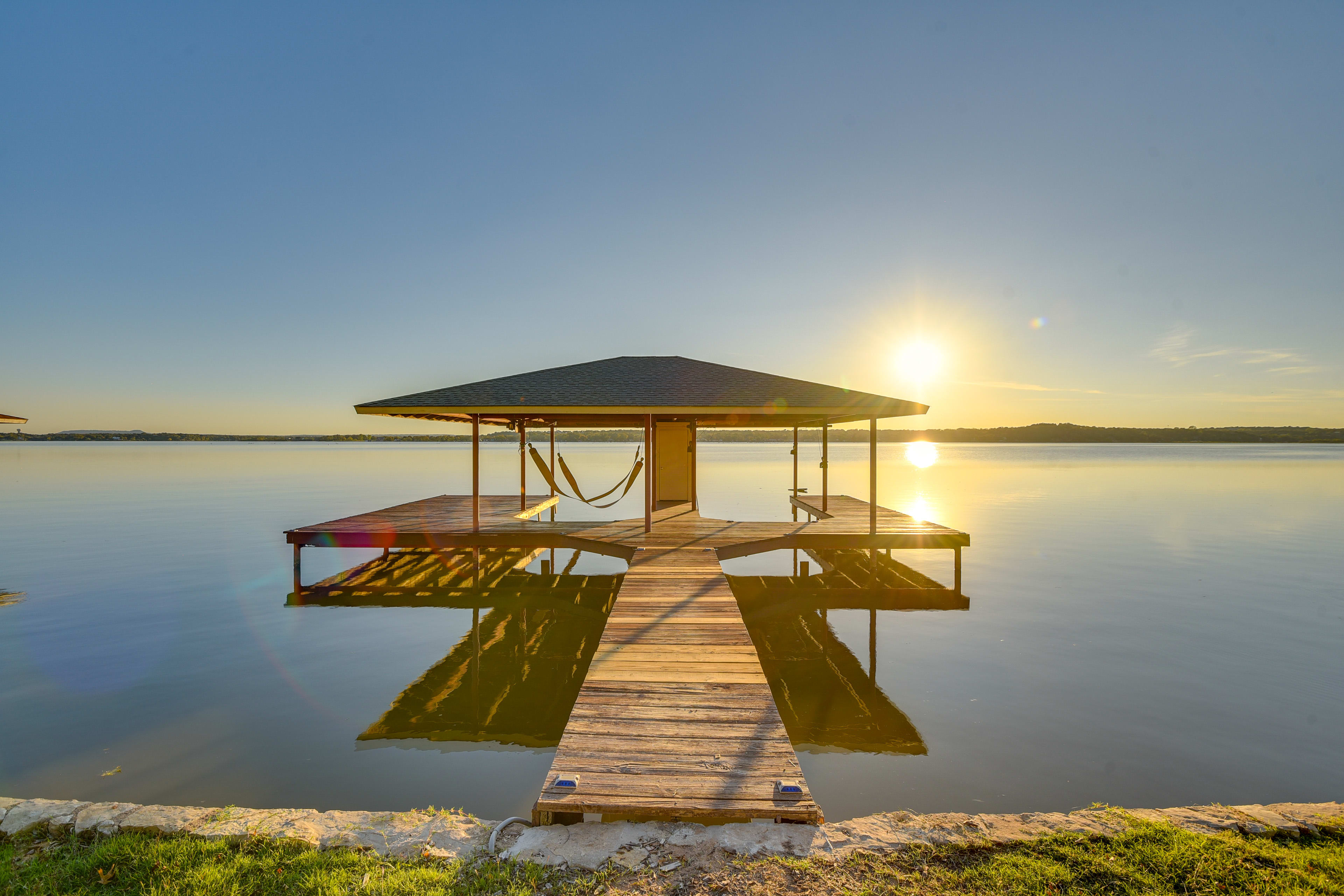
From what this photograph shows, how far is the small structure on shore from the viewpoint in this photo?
9.75 feet

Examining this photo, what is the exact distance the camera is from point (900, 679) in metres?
7.09

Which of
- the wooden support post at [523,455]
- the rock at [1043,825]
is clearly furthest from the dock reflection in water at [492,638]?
the rock at [1043,825]

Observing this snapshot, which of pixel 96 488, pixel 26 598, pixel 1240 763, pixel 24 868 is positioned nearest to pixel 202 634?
pixel 26 598

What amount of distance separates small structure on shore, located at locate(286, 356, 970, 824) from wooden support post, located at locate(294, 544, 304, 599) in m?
0.09

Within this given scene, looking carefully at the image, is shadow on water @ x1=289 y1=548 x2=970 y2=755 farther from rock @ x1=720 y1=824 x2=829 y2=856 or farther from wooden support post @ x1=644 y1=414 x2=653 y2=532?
rock @ x1=720 y1=824 x2=829 y2=856

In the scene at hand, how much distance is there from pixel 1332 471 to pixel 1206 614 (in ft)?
171

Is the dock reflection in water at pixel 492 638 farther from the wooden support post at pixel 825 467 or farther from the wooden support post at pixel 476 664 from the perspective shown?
the wooden support post at pixel 825 467

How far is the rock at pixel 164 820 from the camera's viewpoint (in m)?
3.18

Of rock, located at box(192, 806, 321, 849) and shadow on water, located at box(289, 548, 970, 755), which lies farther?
shadow on water, located at box(289, 548, 970, 755)

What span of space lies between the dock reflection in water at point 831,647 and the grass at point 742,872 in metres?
2.24

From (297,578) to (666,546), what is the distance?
252 inches

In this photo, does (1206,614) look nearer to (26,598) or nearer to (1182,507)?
(1182,507)

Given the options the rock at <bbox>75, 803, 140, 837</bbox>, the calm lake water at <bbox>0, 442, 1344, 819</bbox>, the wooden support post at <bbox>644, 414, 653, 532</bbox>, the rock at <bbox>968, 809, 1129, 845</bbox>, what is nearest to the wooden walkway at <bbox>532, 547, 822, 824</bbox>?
the rock at <bbox>968, 809, 1129, 845</bbox>

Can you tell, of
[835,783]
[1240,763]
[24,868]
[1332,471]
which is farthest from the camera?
[1332,471]
